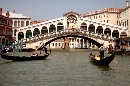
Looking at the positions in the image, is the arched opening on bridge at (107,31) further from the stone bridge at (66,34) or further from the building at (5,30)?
the building at (5,30)

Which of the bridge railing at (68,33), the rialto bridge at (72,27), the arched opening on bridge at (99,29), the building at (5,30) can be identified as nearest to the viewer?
the building at (5,30)

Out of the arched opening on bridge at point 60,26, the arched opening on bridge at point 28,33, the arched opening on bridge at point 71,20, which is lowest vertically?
the arched opening on bridge at point 28,33

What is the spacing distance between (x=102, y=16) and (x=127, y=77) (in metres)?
27.6

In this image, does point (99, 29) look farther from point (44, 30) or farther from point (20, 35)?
point (20, 35)

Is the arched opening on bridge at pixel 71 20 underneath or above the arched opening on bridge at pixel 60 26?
above

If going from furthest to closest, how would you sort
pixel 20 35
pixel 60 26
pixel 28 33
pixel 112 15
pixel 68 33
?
pixel 112 15 → pixel 20 35 → pixel 28 33 → pixel 60 26 → pixel 68 33

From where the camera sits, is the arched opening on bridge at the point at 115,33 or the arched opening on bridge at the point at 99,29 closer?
the arched opening on bridge at the point at 115,33

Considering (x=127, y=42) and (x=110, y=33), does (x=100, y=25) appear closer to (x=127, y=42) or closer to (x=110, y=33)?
(x=110, y=33)

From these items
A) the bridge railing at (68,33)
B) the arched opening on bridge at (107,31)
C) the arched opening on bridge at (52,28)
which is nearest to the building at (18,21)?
the arched opening on bridge at (52,28)

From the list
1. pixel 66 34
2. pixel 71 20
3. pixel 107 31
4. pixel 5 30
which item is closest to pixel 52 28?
pixel 71 20

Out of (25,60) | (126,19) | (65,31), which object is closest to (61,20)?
(65,31)

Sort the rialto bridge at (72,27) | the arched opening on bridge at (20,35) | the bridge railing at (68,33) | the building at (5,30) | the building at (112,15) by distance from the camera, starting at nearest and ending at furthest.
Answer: the building at (5,30) → the bridge railing at (68,33) → the rialto bridge at (72,27) → the arched opening on bridge at (20,35) → the building at (112,15)

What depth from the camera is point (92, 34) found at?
25.6m

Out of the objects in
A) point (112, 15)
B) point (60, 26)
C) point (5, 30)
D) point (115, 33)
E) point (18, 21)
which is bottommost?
point (115, 33)
